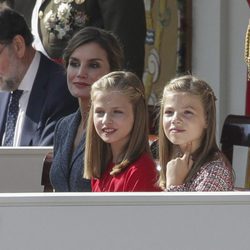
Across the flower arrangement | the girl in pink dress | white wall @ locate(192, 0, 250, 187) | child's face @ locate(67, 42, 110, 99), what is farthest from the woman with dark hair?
white wall @ locate(192, 0, 250, 187)

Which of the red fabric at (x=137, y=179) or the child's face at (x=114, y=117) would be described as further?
the child's face at (x=114, y=117)

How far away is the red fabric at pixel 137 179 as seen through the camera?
3414 mm

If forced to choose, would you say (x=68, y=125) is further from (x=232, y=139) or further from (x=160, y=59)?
(x=160, y=59)

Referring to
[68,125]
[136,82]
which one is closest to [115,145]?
[136,82]

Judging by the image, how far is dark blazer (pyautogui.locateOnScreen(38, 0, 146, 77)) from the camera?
4969 mm

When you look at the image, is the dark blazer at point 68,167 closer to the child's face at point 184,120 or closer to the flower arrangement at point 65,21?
the child's face at point 184,120

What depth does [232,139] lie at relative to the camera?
4094mm

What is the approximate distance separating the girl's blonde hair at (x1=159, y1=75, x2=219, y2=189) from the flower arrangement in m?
1.61

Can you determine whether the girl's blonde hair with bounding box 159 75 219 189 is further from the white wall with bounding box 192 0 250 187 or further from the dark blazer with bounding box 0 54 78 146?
the white wall with bounding box 192 0 250 187

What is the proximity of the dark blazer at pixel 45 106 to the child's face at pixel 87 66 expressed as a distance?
0.33 metres

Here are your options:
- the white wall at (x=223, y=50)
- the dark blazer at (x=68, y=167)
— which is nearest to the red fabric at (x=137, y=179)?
the dark blazer at (x=68, y=167)

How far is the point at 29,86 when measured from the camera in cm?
450
